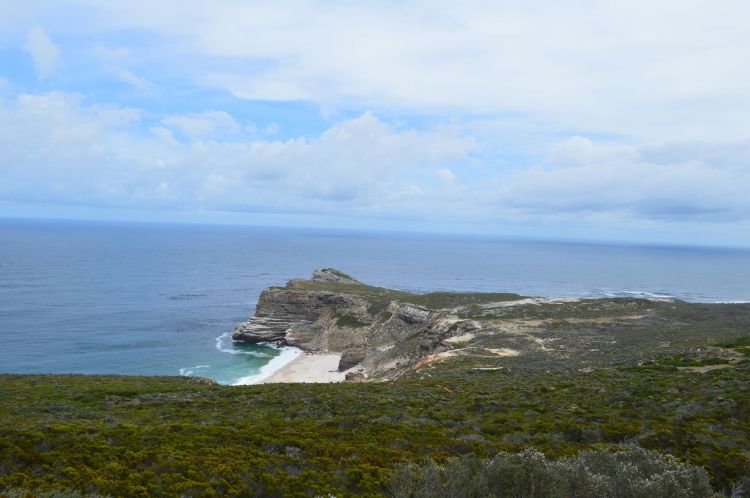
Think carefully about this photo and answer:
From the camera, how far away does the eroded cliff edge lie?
120 ft

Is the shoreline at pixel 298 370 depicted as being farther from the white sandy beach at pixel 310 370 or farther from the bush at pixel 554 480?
the bush at pixel 554 480

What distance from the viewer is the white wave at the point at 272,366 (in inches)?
2150

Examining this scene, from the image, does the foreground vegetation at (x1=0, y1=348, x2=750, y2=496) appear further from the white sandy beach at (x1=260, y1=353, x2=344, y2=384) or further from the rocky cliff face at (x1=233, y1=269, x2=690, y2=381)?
the white sandy beach at (x1=260, y1=353, x2=344, y2=384)

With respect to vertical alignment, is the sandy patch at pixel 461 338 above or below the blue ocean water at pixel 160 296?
above

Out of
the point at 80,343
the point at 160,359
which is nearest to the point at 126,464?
the point at 160,359

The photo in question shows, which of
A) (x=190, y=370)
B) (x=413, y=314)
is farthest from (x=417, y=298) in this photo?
(x=190, y=370)

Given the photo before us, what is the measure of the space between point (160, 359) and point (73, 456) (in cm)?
5311

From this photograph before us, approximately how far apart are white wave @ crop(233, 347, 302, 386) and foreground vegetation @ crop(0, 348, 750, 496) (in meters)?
29.2

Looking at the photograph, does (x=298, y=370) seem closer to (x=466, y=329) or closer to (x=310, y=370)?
(x=310, y=370)

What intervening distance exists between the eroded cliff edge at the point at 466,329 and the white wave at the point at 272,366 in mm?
2411

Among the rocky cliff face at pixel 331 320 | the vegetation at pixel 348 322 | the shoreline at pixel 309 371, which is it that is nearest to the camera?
the shoreline at pixel 309 371

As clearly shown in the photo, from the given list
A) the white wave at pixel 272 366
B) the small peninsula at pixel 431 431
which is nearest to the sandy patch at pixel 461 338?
the small peninsula at pixel 431 431

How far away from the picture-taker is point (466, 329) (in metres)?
48.8

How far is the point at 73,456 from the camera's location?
40.0 feet
